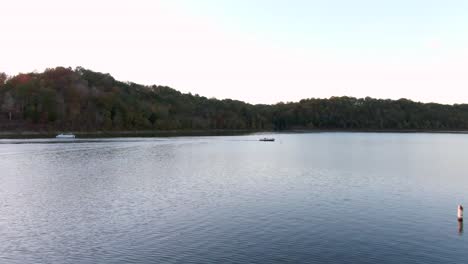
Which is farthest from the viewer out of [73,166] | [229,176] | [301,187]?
[73,166]

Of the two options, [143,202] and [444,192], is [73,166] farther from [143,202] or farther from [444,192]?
[444,192]

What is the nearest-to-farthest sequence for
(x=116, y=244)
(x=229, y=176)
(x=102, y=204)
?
1. (x=116, y=244)
2. (x=102, y=204)
3. (x=229, y=176)

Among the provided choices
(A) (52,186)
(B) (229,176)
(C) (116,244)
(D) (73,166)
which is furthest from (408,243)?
(D) (73,166)

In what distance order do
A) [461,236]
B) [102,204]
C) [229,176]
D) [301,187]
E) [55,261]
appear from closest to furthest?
[55,261] → [461,236] → [102,204] → [301,187] → [229,176]

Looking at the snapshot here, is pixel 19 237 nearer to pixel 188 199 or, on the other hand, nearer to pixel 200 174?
pixel 188 199

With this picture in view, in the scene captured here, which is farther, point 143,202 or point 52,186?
point 52,186

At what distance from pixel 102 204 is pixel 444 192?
124 feet

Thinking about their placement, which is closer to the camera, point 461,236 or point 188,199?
point 461,236

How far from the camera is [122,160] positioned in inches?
3506

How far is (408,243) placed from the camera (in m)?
28.1

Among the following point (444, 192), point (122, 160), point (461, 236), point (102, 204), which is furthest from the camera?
point (122, 160)

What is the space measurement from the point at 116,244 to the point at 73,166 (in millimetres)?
54326

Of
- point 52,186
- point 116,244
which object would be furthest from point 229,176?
point 116,244

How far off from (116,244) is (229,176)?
120 feet
